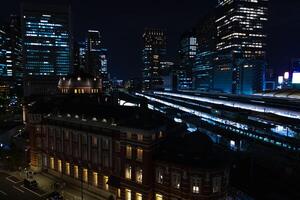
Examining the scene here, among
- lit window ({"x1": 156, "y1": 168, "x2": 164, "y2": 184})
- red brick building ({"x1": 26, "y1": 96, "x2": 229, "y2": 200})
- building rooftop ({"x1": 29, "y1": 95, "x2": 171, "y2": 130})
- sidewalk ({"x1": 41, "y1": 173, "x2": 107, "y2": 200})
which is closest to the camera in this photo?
red brick building ({"x1": 26, "y1": 96, "x2": 229, "y2": 200})

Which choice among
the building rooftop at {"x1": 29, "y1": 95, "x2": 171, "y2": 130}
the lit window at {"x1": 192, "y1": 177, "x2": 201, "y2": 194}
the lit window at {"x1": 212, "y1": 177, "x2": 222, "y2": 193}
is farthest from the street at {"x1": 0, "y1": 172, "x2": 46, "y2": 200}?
the lit window at {"x1": 212, "y1": 177, "x2": 222, "y2": 193}

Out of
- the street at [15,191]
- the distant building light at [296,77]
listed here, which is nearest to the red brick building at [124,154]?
the street at [15,191]

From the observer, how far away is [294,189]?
52125 mm

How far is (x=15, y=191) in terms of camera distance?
53781mm

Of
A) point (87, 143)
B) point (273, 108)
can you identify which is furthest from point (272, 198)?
point (273, 108)

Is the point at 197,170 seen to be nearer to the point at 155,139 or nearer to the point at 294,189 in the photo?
the point at 155,139

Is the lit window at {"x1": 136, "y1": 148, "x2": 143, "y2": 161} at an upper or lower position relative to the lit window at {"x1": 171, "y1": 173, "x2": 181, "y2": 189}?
upper

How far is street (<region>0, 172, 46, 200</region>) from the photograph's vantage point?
5125cm

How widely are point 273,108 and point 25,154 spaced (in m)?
101

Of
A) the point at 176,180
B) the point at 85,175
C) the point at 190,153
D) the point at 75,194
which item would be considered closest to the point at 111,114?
the point at 85,175

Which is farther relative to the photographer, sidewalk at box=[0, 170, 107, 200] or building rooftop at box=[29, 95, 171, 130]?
sidewalk at box=[0, 170, 107, 200]

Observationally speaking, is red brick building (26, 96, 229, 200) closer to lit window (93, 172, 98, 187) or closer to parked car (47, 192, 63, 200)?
lit window (93, 172, 98, 187)

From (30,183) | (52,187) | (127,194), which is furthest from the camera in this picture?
(30,183)

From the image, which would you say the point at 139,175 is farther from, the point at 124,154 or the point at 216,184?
the point at 216,184
